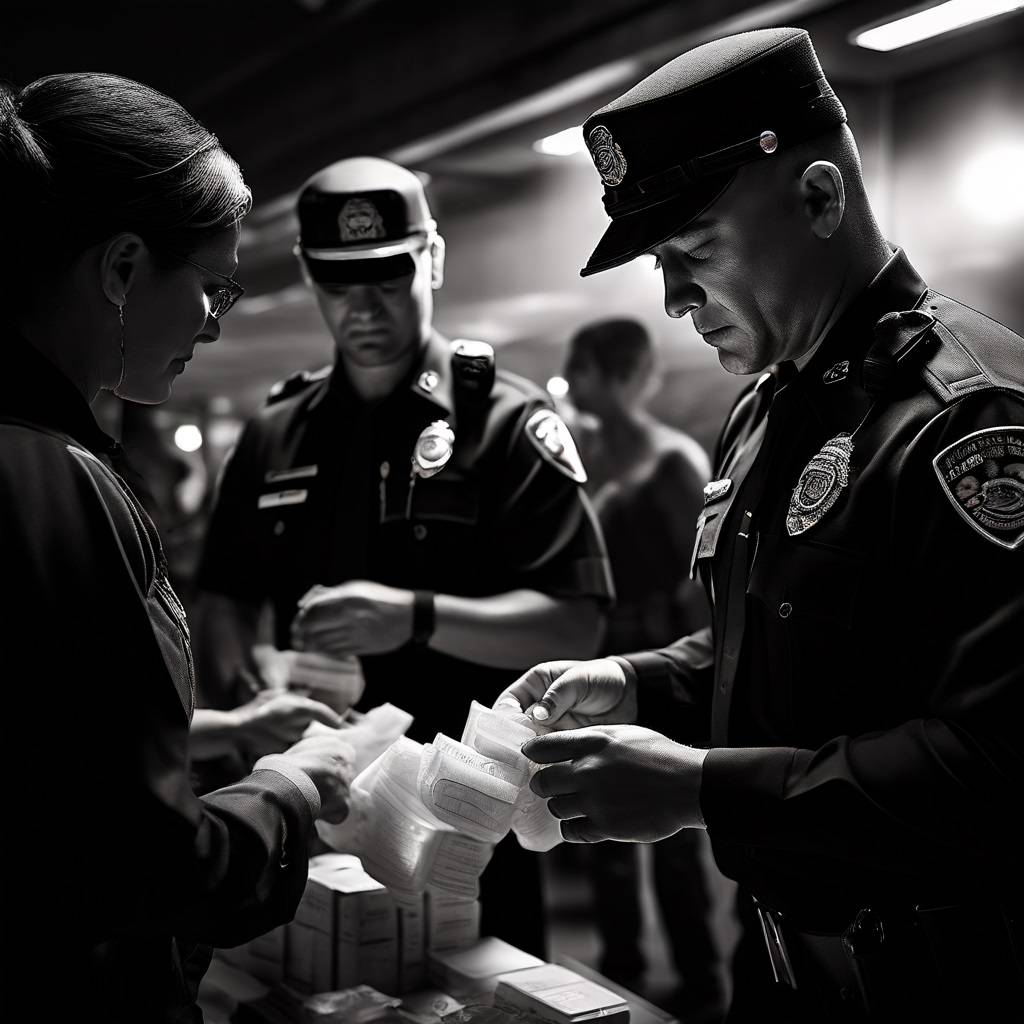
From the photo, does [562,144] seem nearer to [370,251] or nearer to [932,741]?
[370,251]

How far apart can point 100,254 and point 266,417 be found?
1558 millimetres

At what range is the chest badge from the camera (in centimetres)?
142

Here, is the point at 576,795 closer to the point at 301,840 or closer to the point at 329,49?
the point at 301,840

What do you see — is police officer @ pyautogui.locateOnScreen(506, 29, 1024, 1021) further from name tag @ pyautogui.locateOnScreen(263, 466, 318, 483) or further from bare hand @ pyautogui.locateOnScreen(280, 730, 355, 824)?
name tag @ pyautogui.locateOnScreen(263, 466, 318, 483)

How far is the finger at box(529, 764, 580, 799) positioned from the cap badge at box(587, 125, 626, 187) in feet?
2.68

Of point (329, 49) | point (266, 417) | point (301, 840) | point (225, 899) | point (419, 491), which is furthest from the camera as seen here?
point (329, 49)

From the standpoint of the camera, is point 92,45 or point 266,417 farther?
point 92,45

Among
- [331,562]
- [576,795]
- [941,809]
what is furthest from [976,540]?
[331,562]

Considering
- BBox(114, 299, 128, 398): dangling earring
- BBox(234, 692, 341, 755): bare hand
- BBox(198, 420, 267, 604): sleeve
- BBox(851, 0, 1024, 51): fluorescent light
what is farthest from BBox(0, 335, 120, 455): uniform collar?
BBox(851, 0, 1024, 51): fluorescent light

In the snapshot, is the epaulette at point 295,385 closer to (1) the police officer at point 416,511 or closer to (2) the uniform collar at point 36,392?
(1) the police officer at point 416,511

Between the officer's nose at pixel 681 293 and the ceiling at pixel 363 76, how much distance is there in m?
1.68

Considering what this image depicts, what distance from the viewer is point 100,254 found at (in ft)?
4.07

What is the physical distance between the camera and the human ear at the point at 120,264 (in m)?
1.25

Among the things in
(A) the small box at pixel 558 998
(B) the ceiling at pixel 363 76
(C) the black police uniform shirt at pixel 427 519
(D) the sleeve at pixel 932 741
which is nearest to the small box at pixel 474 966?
(A) the small box at pixel 558 998
